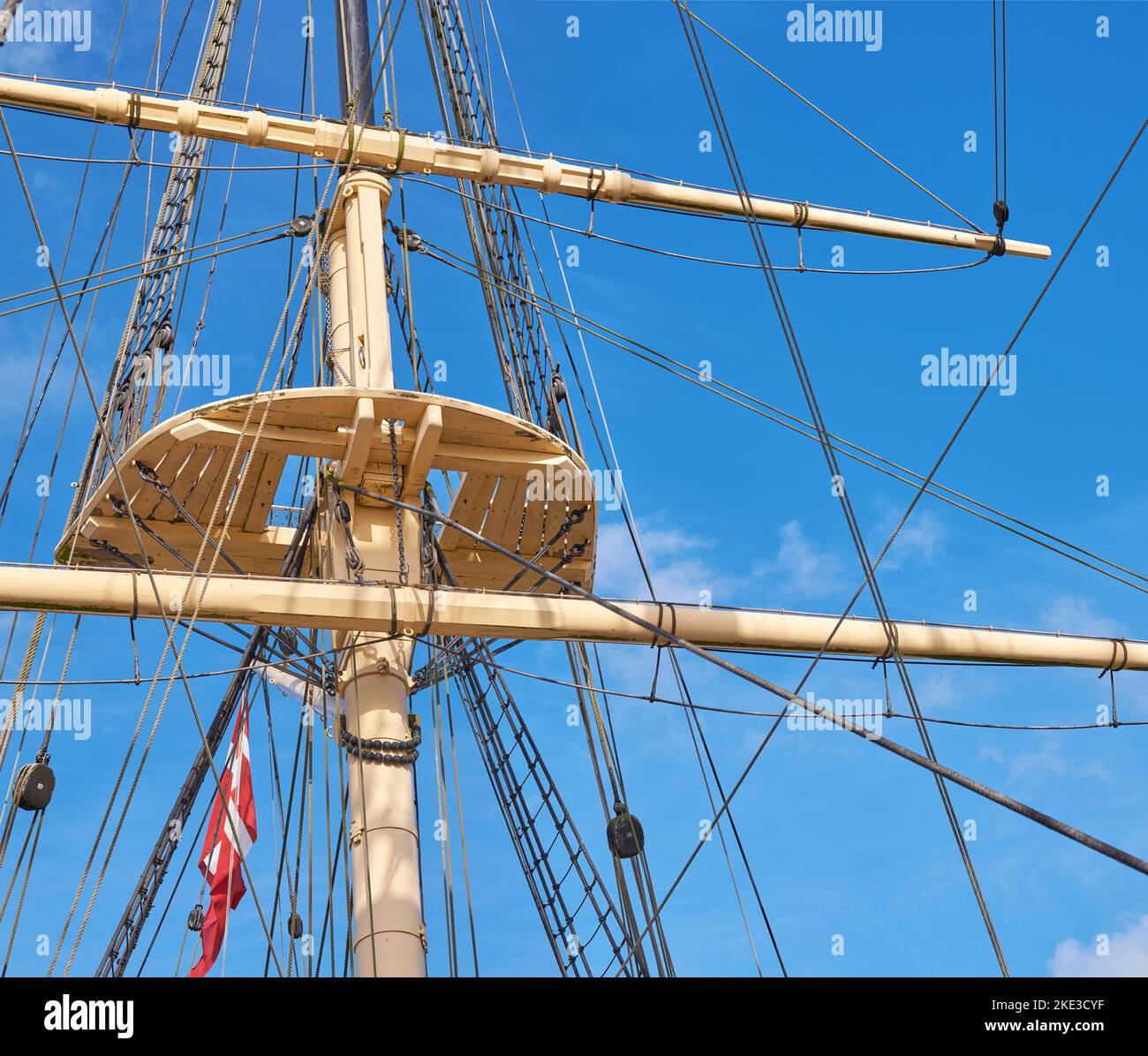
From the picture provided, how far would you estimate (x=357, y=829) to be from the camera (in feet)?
32.8

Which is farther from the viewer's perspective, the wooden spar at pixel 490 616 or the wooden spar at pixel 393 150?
the wooden spar at pixel 393 150

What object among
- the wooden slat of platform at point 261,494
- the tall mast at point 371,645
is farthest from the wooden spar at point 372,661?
the wooden slat of platform at point 261,494

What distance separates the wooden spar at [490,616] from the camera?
32.9 ft

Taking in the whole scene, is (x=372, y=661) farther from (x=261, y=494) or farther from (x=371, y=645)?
(x=261, y=494)

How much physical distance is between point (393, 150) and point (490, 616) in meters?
4.44

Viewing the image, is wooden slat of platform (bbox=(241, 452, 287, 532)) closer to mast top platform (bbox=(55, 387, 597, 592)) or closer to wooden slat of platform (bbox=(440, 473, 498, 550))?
mast top platform (bbox=(55, 387, 597, 592))

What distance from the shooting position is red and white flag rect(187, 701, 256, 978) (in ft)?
41.6

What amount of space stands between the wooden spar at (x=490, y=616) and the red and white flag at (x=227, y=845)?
2.57 m

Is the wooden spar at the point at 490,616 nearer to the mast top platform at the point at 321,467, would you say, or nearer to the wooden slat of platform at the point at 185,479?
the mast top platform at the point at 321,467

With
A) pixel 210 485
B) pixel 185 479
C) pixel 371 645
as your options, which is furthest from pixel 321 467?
pixel 371 645

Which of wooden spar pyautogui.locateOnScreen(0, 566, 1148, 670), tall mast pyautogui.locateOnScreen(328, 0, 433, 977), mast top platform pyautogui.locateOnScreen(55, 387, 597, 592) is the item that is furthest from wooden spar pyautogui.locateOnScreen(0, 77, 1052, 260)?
wooden spar pyautogui.locateOnScreen(0, 566, 1148, 670)

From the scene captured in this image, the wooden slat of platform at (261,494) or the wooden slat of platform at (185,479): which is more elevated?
the wooden slat of platform at (261,494)

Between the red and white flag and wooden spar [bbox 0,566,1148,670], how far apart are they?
257 cm
